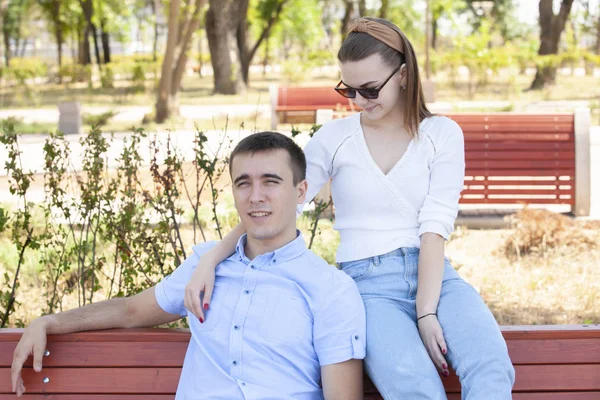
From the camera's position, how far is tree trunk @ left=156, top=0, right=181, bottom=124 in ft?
50.1

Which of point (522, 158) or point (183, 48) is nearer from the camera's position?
point (522, 158)

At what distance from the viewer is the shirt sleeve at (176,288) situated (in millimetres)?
2879

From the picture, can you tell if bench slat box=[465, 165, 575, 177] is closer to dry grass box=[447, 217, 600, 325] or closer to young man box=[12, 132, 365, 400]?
dry grass box=[447, 217, 600, 325]

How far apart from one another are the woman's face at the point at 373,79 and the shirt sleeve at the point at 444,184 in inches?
8.2

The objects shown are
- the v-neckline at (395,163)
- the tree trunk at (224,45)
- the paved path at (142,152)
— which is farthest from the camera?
the tree trunk at (224,45)

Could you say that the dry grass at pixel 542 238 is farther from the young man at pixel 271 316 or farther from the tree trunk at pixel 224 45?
the tree trunk at pixel 224 45

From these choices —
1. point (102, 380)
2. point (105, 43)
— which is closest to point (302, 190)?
point (102, 380)

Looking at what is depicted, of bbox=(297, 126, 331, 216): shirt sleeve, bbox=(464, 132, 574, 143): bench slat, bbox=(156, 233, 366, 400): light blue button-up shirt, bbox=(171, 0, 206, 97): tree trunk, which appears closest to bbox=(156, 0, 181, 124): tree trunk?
bbox=(171, 0, 206, 97): tree trunk

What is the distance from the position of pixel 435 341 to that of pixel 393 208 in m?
0.49

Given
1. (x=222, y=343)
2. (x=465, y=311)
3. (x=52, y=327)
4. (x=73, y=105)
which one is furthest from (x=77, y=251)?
(x=73, y=105)

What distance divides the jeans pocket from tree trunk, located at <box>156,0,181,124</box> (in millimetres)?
12612

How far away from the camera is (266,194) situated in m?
2.70

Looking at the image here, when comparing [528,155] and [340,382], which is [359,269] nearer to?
[340,382]

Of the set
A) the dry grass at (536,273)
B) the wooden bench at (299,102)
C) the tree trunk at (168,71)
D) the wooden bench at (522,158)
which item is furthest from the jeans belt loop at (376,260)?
the wooden bench at (299,102)
